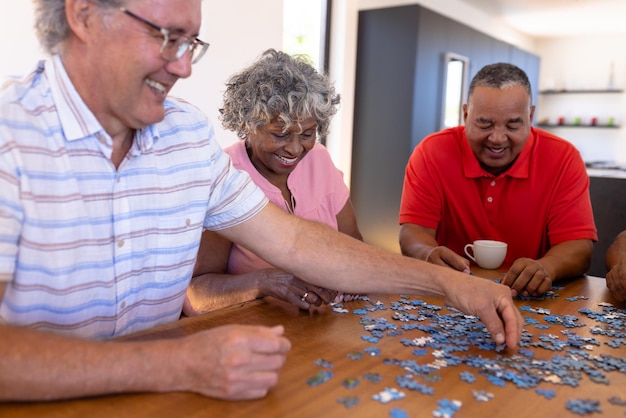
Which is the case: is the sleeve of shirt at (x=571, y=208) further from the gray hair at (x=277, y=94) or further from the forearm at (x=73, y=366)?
the forearm at (x=73, y=366)

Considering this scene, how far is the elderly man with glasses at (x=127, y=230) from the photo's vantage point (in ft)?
3.82

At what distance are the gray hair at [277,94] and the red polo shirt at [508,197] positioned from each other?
0.85 metres

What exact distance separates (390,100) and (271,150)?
178 inches

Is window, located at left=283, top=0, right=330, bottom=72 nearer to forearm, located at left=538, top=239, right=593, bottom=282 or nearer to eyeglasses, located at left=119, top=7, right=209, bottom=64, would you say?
forearm, located at left=538, top=239, right=593, bottom=282

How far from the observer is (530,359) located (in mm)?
1483

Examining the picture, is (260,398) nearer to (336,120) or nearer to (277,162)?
(277,162)

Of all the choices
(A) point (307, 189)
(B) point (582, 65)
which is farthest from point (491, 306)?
(B) point (582, 65)

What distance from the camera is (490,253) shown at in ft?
8.14

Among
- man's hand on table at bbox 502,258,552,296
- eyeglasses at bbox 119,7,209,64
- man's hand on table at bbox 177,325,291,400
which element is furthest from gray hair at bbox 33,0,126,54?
man's hand on table at bbox 502,258,552,296

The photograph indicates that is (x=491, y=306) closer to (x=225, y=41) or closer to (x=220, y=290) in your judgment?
(x=220, y=290)

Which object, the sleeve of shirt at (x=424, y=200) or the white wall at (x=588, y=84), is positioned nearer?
the sleeve of shirt at (x=424, y=200)

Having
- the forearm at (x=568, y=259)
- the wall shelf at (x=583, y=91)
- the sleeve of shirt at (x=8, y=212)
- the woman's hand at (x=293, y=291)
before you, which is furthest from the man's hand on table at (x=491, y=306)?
the wall shelf at (x=583, y=91)

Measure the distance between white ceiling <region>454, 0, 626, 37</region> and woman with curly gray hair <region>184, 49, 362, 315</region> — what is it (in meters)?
7.20

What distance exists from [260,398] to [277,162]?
133 centimetres
